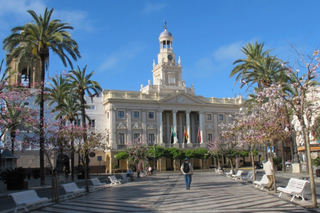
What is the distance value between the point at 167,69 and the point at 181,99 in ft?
25.1

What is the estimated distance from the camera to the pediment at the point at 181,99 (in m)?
67.5

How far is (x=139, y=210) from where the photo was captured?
12.9 m

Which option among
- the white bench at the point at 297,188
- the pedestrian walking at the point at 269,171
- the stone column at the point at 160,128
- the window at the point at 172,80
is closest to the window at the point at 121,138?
the stone column at the point at 160,128

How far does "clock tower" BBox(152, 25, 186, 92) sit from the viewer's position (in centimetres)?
7144

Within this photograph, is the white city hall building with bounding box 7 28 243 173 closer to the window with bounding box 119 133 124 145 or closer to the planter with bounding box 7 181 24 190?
the window with bounding box 119 133 124 145

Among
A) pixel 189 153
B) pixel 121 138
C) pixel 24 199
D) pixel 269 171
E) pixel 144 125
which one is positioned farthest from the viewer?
pixel 144 125

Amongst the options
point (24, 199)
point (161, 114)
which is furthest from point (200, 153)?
point (24, 199)

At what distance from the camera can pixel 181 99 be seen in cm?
6850

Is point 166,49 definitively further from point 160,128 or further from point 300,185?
point 300,185

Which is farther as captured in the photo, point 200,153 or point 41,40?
point 200,153

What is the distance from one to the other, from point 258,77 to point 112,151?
3334cm

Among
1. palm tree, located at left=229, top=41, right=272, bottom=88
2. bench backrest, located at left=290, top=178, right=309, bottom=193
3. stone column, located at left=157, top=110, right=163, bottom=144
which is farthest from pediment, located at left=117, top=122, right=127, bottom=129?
bench backrest, located at left=290, top=178, right=309, bottom=193

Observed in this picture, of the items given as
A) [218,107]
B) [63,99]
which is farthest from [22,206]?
[218,107]

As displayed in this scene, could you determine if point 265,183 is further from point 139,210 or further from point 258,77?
point 258,77
